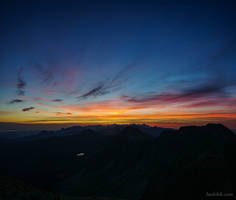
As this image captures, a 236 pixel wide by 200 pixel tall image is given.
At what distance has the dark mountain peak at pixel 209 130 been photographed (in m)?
76.8

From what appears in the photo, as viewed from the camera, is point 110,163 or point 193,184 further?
point 110,163

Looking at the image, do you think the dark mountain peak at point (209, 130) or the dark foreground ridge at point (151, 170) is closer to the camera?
the dark foreground ridge at point (151, 170)

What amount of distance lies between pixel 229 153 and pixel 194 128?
2441 inches

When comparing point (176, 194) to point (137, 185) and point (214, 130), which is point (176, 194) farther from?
point (214, 130)

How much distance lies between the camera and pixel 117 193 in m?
67.1

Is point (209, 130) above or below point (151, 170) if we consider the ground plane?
above

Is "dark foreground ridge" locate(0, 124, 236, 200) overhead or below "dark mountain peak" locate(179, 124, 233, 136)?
below

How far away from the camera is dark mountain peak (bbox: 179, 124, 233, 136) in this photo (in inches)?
3024

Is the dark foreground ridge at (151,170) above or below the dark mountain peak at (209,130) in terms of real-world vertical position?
below

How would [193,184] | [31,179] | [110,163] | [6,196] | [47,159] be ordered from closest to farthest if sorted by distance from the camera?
1. [6,196]
2. [193,184]
3. [110,163]
4. [31,179]
5. [47,159]

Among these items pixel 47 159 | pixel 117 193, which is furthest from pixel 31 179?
pixel 117 193

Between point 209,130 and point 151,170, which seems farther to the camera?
point 209,130

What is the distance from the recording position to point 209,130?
262 feet

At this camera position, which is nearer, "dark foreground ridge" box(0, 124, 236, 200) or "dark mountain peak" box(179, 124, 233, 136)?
"dark foreground ridge" box(0, 124, 236, 200)
